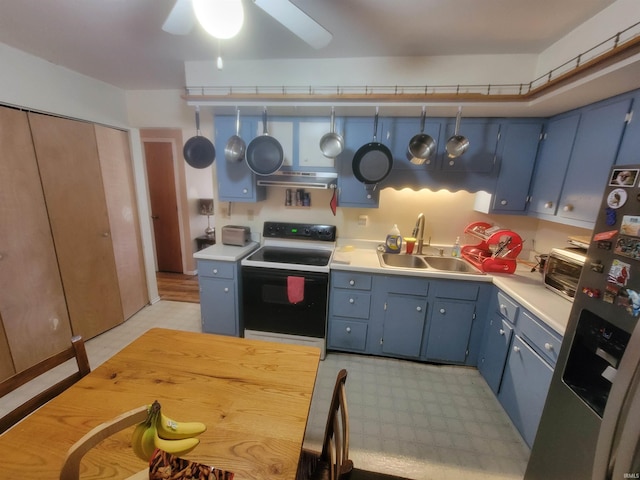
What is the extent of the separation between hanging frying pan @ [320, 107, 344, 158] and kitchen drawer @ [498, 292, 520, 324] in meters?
1.65

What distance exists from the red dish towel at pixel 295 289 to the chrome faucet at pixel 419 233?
1.15 metres

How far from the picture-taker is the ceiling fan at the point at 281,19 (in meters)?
1.02

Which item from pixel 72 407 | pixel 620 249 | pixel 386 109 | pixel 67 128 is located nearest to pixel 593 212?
pixel 620 249

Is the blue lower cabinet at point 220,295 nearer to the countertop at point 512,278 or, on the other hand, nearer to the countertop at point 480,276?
the countertop at point 480,276

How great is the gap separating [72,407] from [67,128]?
94.2 inches

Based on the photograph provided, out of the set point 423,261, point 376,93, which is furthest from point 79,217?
point 423,261

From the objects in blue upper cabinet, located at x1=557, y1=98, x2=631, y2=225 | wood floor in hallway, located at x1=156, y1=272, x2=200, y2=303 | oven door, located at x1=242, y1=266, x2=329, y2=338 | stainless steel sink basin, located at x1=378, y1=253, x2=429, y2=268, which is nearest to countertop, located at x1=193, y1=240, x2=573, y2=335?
stainless steel sink basin, located at x1=378, y1=253, x2=429, y2=268

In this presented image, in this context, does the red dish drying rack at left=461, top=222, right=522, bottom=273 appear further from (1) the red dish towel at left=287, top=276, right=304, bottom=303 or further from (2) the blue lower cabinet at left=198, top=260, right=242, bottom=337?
(2) the blue lower cabinet at left=198, top=260, right=242, bottom=337

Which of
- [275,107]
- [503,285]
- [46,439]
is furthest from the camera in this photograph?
[275,107]

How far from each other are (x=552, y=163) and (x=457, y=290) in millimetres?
1168

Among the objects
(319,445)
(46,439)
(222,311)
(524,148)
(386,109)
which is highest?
(386,109)

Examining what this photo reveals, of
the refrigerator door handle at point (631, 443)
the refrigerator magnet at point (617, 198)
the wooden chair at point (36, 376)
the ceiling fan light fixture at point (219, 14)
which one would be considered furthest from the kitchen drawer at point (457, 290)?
the wooden chair at point (36, 376)

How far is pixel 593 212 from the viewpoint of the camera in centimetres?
158

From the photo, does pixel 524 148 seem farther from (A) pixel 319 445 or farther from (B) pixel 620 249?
(A) pixel 319 445
